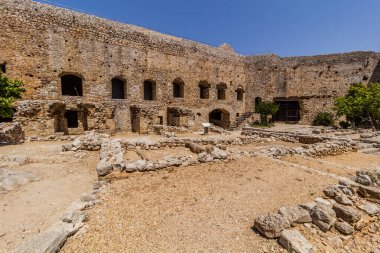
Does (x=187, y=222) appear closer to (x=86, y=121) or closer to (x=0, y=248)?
(x=0, y=248)

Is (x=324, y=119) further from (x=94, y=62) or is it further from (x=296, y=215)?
(x=94, y=62)

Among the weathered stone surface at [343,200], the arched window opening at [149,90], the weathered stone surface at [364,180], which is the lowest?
the weathered stone surface at [343,200]

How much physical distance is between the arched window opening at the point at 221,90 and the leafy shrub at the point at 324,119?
12.8 metres

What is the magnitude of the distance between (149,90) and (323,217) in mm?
23743

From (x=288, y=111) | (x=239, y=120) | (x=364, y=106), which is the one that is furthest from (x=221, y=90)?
(x=364, y=106)

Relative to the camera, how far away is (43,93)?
59.0 feet

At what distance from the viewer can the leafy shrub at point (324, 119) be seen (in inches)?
1065

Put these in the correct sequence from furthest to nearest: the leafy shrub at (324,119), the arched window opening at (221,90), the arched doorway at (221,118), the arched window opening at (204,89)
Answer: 1. the arched doorway at (221,118)
2. the arched window opening at (221,90)
3. the arched window opening at (204,89)
4. the leafy shrub at (324,119)

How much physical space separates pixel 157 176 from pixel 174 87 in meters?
21.3

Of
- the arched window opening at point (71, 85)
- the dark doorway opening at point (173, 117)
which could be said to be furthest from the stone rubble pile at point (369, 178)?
the arched window opening at point (71, 85)

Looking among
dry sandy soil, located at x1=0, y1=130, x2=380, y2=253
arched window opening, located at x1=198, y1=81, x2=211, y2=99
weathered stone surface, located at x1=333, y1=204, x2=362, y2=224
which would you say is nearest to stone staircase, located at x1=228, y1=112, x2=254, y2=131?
arched window opening, located at x1=198, y1=81, x2=211, y2=99

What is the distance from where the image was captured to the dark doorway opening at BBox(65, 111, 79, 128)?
2065cm

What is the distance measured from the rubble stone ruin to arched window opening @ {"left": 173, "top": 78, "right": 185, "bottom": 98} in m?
0.13

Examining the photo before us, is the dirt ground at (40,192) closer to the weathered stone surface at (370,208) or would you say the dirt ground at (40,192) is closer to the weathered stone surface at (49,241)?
the weathered stone surface at (49,241)
